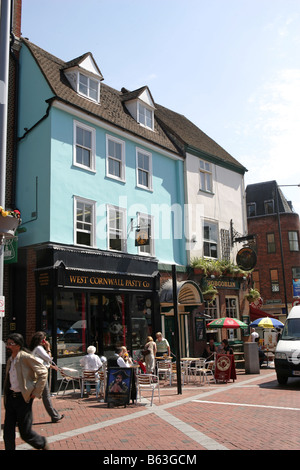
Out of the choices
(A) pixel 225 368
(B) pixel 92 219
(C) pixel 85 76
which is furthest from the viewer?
(C) pixel 85 76

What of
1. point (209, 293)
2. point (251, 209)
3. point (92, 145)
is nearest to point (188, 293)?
point (209, 293)

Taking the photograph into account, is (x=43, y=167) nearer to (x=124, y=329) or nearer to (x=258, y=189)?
(x=124, y=329)

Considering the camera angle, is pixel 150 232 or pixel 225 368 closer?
pixel 225 368

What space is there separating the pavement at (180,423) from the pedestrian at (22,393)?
3.63 feet

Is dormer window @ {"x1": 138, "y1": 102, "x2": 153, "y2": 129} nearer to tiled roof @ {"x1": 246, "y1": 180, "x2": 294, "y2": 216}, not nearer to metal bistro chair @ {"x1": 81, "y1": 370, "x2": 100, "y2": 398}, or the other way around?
metal bistro chair @ {"x1": 81, "y1": 370, "x2": 100, "y2": 398}

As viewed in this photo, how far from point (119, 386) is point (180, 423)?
252 cm

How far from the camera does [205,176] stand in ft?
75.9

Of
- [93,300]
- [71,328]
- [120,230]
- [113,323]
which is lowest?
[71,328]

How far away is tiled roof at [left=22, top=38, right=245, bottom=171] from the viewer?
16578mm

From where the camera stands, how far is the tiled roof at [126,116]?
54.4 feet

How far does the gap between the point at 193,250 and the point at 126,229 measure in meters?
4.54

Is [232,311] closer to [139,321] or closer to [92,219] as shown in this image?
[139,321]

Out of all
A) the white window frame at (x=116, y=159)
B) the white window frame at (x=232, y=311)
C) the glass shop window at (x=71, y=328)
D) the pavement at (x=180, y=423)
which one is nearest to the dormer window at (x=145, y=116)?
the white window frame at (x=116, y=159)

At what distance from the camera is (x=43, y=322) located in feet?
47.7
